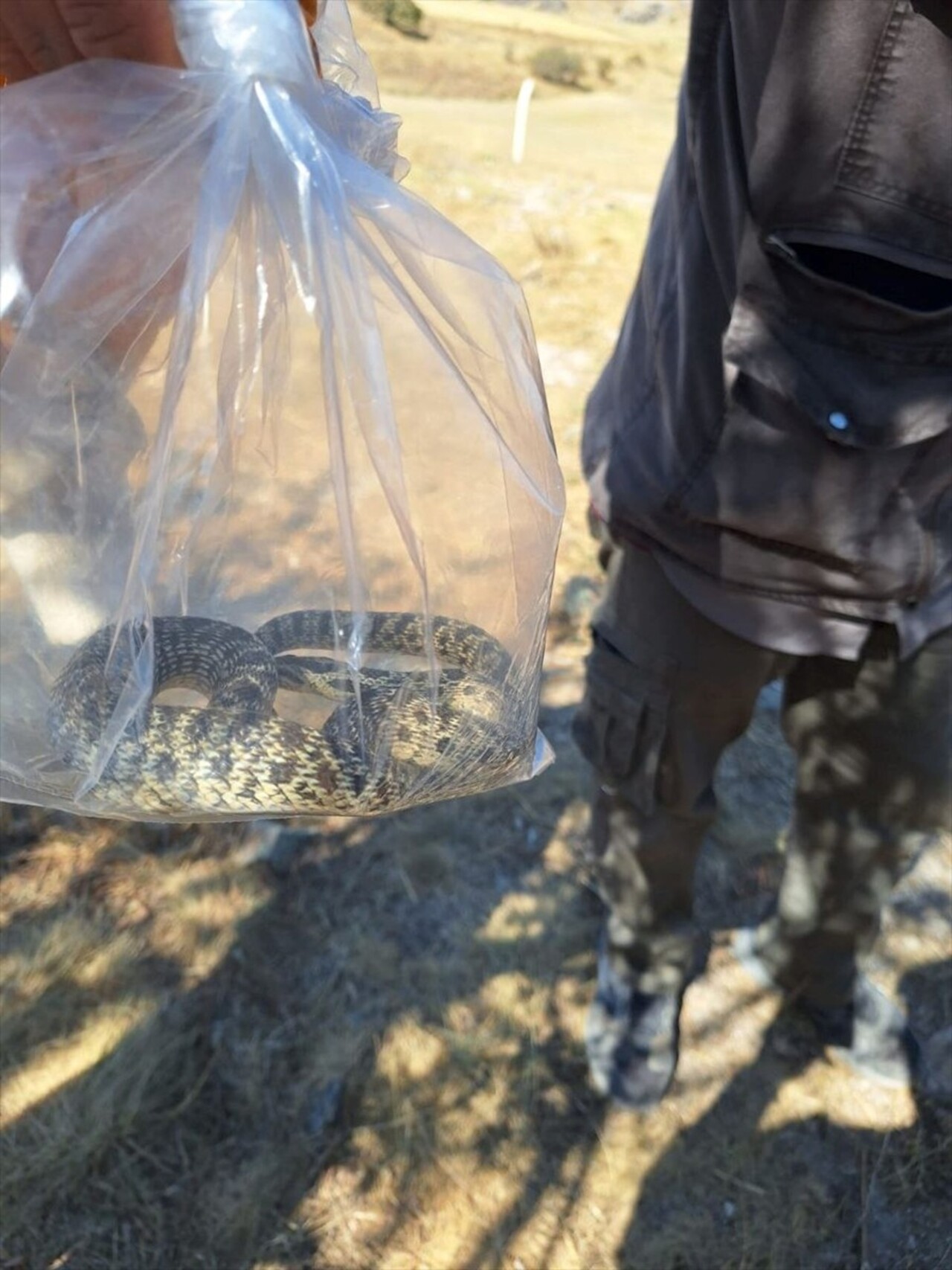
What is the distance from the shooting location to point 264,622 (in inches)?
51.5

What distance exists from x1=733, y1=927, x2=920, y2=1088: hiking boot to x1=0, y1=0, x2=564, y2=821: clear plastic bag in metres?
1.51

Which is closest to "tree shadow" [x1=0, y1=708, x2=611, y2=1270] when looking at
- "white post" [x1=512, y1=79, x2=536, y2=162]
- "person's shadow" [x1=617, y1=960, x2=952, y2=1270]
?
"person's shadow" [x1=617, y1=960, x2=952, y2=1270]

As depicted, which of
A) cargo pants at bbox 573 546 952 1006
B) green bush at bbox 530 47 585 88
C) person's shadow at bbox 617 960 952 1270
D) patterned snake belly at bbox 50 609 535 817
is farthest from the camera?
green bush at bbox 530 47 585 88

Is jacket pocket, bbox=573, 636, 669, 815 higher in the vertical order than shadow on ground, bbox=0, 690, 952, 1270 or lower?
higher

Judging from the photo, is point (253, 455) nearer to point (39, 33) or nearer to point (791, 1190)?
point (39, 33)

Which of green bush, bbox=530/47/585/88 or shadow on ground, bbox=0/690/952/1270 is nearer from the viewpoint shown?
shadow on ground, bbox=0/690/952/1270

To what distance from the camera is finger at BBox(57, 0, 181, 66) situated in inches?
34.5

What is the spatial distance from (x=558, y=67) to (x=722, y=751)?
1197 cm

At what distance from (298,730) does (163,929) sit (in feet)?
5.38

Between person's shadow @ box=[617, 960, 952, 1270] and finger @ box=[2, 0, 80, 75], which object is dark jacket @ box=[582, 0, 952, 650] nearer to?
finger @ box=[2, 0, 80, 75]

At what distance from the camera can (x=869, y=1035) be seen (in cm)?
230

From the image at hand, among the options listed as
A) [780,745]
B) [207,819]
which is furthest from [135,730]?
[780,745]

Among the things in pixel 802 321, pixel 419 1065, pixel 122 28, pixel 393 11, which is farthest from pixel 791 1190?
pixel 393 11

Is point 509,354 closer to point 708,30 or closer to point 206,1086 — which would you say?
point 708,30
